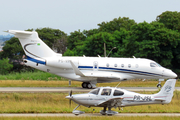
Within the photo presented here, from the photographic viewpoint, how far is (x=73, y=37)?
91.6 metres

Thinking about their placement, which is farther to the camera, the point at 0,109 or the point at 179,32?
the point at 179,32

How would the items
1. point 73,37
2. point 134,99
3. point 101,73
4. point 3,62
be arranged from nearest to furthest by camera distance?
point 134,99 → point 101,73 → point 3,62 → point 73,37

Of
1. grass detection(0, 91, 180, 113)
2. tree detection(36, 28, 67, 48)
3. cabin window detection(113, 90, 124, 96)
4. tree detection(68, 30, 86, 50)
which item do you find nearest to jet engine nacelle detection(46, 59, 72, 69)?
grass detection(0, 91, 180, 113)

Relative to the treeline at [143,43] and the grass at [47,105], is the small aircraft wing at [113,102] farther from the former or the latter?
the treeline at [143,43]

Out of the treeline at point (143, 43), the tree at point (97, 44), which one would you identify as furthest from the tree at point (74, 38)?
the tree at point (97, 44)

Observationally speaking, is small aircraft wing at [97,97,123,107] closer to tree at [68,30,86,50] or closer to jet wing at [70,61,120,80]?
jet wing at [70,61,120,80]

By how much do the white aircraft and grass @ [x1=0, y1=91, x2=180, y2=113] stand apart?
5679mm

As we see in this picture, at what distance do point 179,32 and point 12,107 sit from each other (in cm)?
4726

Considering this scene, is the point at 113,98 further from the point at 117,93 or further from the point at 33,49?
the point at 33,49

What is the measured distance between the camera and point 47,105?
2305 centimetres

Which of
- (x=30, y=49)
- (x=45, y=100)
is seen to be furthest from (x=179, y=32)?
(x=45, y=100)

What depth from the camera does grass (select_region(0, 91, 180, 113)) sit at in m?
20.1

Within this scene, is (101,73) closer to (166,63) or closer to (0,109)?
(0,109)

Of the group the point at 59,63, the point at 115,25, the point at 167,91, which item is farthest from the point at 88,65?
the point at 115,25
